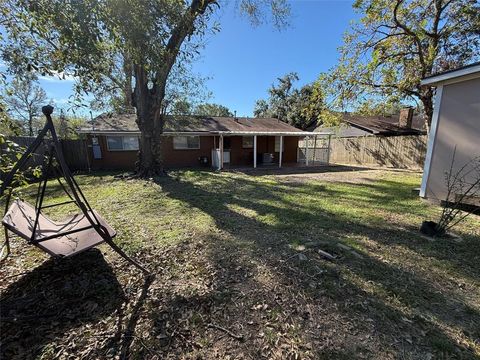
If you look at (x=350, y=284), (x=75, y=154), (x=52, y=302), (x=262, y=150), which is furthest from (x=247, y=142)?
(x=52, y=302)

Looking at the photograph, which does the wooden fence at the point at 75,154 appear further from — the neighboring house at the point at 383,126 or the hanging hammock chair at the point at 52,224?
the neighboring house at the point at 383,126

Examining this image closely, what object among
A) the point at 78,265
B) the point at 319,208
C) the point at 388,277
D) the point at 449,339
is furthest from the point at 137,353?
the point at 319,208

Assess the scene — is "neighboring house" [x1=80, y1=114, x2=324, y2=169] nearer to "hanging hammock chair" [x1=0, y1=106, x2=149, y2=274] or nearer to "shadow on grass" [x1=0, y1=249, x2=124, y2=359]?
"hanging hammock chair" [x1=0, y1=106, x2=149, y2=274]

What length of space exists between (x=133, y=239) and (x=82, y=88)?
2.54 metres

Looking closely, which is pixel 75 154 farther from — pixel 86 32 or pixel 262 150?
pixel 86 32

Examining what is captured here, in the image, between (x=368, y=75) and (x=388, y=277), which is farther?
(x=368, y=75)

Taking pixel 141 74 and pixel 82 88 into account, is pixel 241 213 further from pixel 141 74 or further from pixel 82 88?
pixel 141 74

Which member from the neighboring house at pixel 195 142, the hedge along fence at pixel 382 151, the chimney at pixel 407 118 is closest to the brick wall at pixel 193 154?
the neighboring house at pixel 195 142

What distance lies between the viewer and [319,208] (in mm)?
6234

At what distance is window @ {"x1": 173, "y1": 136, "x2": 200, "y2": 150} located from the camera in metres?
15.4

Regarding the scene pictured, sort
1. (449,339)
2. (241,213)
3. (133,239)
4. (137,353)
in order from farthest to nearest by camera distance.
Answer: (241,213) → (133,239) → (449,339) → (137,353)

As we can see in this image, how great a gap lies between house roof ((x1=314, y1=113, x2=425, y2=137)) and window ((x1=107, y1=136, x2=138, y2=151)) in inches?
571

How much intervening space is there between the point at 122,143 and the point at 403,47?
672 inches

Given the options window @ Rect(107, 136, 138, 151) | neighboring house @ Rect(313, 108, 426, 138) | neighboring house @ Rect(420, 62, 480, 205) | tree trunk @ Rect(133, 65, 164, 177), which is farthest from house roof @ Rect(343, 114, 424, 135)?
window @ Rect(107, 136, 138, 151)
